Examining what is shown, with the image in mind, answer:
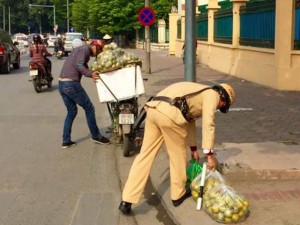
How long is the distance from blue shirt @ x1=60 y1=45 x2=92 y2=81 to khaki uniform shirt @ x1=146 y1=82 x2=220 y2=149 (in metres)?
3.30

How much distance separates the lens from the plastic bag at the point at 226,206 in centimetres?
473

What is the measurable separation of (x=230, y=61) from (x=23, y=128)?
1132cm

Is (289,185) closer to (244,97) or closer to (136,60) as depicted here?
(136,60)

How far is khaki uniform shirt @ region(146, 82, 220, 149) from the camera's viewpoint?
185 inches

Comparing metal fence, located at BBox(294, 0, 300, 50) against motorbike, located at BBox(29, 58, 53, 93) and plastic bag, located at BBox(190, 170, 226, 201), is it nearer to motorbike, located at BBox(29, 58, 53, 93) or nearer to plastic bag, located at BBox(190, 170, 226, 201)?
motorbike, located at BBox(29, 58, 53, 93)

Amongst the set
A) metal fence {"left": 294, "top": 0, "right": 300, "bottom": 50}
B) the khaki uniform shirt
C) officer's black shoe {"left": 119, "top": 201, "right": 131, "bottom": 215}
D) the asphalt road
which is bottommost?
the asphalt road

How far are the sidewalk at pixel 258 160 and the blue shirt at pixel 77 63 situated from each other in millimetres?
1763

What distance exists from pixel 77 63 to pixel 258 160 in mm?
3191

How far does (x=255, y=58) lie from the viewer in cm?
1630

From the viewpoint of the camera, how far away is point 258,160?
6555 mm

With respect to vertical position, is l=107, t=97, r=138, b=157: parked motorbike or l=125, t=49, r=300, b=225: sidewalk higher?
l=107, t=97, r=138, b=157: parked motorbike

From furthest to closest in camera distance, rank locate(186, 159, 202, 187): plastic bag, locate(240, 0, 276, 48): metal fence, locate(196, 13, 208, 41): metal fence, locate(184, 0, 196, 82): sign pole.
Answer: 1. locate(196, 13, 208, 41): metal fence
2. locate(240, 0, 276, 48): metal fence
3. locate(184, 0, 196, 82): sign pole
4. locate(186, 159, 202, 187): plastic bag

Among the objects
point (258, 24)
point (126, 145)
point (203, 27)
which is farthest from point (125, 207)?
point (203, 27)

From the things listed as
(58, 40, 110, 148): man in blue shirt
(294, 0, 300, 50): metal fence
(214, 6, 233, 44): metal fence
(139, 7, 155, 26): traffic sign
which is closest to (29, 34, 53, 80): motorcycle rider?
(139, 7, 155, 26): traffic sign
